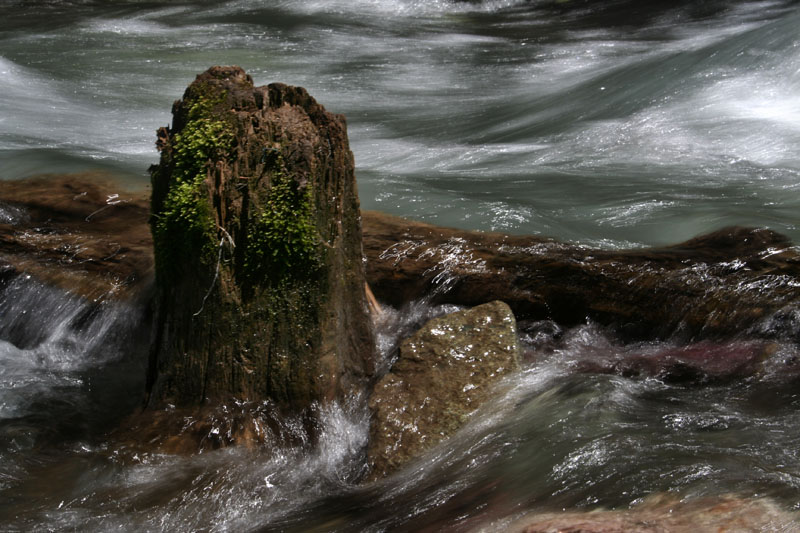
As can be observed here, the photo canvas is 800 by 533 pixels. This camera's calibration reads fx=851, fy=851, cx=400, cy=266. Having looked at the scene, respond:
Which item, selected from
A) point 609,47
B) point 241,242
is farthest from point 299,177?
point 609,47

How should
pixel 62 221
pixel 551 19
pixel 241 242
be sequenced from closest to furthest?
pixel 241 242, pixel 62 221, pixel 551 19

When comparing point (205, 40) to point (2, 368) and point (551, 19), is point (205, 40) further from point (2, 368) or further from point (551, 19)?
point (2, 368)

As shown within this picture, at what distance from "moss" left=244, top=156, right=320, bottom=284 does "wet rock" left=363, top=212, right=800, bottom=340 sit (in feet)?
4.25

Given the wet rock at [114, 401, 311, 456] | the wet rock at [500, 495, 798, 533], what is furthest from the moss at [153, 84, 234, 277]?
the wet rock at [500, 495, 798, 533]

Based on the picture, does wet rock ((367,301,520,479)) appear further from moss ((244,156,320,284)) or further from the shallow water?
the shallow water

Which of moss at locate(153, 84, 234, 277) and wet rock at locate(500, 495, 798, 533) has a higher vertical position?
moss at locate(153, 84, 234, 277)

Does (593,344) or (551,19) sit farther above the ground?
(551,19)

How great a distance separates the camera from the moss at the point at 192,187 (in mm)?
4027

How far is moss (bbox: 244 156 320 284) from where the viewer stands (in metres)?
4.04

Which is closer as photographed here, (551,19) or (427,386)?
(427,386)

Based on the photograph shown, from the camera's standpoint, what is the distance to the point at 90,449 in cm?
416

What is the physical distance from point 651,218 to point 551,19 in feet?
33.8

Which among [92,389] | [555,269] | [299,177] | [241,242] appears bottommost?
[92,389]

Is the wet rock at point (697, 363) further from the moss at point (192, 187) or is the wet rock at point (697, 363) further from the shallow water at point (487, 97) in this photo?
the moss at point (192, 187)
